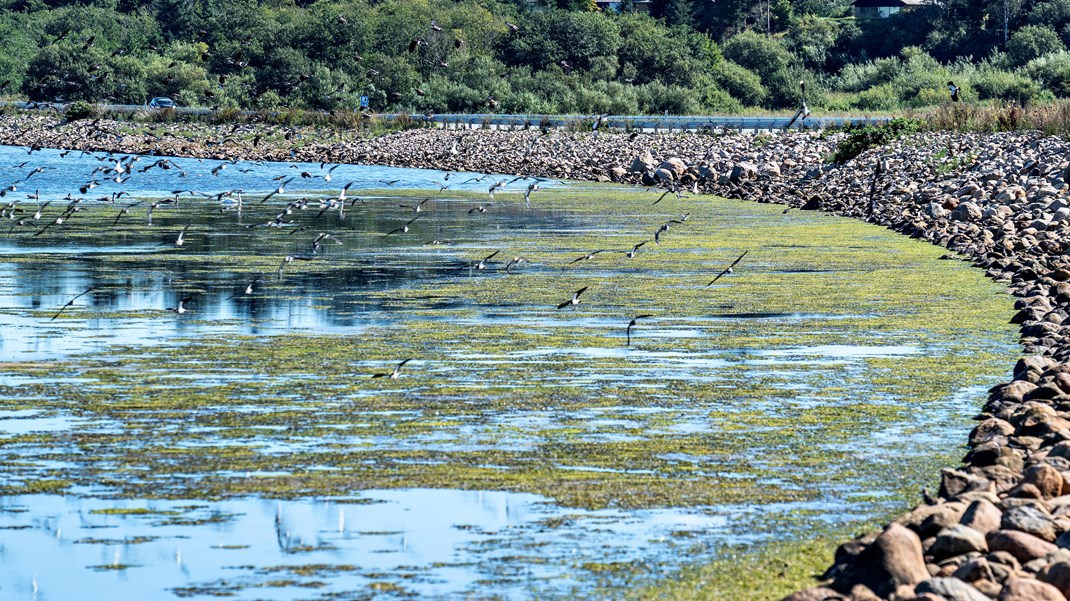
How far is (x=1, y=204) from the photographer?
29328 mm

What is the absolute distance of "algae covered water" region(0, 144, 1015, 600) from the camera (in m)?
6.91

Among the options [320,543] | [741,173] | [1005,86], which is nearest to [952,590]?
[320,543]

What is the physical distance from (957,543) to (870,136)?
34648 millimetres

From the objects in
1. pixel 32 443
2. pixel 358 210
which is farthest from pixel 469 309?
pixel 358 210

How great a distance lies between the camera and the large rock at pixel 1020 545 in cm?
624

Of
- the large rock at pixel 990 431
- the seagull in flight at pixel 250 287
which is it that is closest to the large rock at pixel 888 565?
the large rock at pixel 990 431

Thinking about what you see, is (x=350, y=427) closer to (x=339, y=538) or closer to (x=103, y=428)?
(x=103, y=428)

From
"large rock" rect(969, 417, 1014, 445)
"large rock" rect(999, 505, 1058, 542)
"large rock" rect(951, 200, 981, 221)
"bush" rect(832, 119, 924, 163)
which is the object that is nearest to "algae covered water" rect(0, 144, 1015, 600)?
"large rock" rect(969, 417, 1014, 445)

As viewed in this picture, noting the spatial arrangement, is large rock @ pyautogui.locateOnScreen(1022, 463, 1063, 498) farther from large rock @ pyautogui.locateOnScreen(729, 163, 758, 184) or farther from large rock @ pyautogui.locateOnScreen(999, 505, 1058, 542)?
large rock @ pyautogui.locateOnScreen(729, 163, 758, 184)

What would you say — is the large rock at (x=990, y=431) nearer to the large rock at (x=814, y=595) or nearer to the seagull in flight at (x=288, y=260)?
the large rock at (x=814, y=595)

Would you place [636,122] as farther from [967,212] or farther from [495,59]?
[967,212]

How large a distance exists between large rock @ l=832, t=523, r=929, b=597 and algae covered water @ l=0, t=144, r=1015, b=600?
52 cm

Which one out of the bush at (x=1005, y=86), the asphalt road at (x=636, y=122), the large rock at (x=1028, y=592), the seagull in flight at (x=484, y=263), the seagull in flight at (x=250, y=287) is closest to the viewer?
the large rock at (x=1028, y=592)

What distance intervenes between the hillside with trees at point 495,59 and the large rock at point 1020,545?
203 ft
